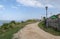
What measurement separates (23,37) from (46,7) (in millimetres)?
9826

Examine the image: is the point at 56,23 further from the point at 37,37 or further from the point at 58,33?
the point at 37,37

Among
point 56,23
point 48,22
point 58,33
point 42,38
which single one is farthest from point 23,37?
point 48,22

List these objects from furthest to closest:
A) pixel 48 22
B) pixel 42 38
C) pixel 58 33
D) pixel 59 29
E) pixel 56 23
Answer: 1. pixel 48 22
2. pixel 56 23
3. pixel 59 29
4. pixel 58 33
5. pixel 42 38

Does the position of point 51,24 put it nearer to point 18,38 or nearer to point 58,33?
point 58,33

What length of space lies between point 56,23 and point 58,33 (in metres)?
4.18

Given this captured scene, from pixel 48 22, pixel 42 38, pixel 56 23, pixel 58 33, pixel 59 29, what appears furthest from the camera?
pixel 48 22

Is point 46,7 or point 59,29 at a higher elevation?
point 46,7

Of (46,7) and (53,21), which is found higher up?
(46,7)

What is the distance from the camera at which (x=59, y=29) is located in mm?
28891

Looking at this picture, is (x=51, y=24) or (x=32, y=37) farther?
(x=51, y=24)

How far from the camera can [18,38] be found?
23.1m

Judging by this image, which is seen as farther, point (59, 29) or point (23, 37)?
point (59, 29)

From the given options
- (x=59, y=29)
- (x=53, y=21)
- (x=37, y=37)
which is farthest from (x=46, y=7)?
(x=37, y=37)

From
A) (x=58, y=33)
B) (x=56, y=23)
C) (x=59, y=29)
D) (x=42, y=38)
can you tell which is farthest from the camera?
(x=56, y=23)
